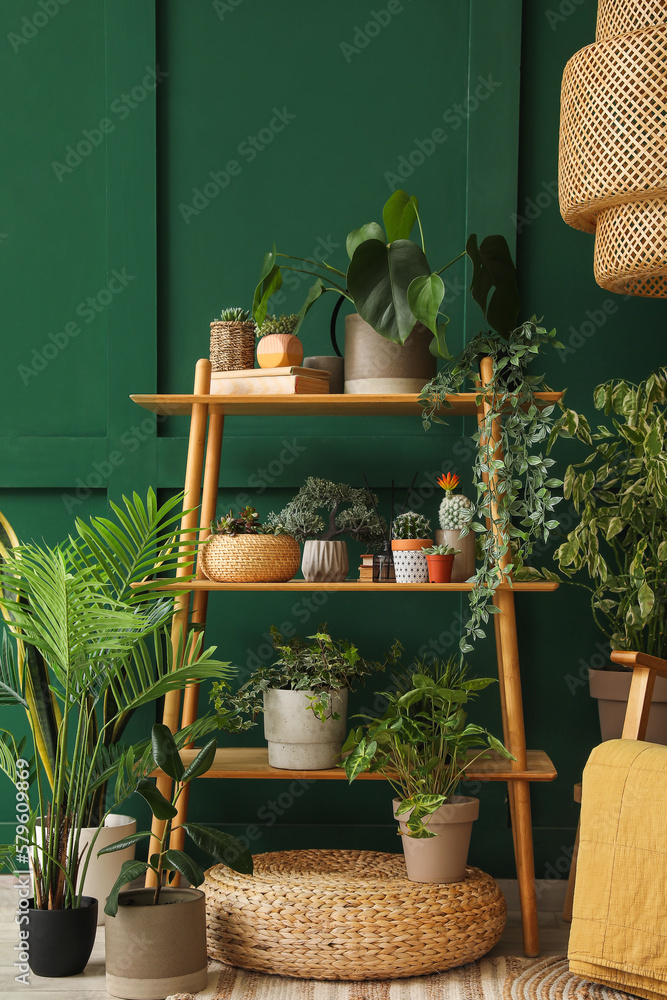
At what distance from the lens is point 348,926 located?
193 centimetres

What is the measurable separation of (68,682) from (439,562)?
889 millimetres

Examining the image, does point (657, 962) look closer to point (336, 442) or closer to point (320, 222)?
point (336, 442)

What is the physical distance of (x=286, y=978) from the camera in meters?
2.00

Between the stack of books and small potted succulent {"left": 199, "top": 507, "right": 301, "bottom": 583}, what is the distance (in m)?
0.30

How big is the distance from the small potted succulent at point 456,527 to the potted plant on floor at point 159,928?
82cm

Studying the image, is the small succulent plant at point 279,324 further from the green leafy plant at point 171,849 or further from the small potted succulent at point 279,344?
the green leafy plant at point 171,849

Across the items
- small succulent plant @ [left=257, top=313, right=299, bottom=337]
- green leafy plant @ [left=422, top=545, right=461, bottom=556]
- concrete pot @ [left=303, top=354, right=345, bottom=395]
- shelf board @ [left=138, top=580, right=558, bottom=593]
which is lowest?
shelf board @ [left=138, top=580, right=558, bottom=593]

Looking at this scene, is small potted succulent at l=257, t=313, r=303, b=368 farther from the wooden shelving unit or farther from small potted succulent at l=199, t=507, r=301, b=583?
small potted succulent at l=199, t=507, r=301, b=583

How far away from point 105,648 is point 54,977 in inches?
28.9

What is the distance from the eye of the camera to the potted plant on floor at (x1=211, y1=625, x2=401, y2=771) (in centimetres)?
218

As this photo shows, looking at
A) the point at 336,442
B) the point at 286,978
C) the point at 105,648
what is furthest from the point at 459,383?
the point at 286,978

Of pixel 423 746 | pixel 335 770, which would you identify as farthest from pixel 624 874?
pixel 335 770

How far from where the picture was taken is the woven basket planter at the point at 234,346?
233cm

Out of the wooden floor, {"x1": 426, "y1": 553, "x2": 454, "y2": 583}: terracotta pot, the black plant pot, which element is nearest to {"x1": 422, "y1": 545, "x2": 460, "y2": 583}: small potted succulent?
{"x1": 426, "y1": 553, "x2": 454, "y2": 583}: terracotta pot
